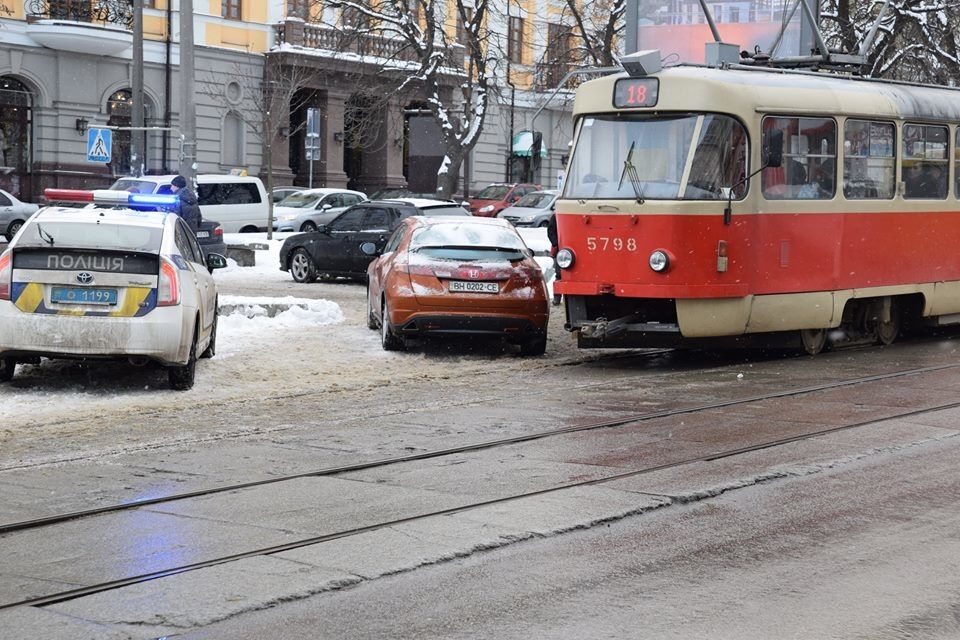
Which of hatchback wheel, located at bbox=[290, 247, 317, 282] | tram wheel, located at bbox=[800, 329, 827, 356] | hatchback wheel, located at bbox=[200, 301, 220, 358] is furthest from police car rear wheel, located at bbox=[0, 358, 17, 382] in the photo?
hatchback wheel, located at bbox=[290, 247, 317, 282]

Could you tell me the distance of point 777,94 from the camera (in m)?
14.7

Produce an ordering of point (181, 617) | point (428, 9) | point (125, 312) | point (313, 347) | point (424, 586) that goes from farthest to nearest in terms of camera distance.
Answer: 1. point (428, 9)
2. point (313, 347)
3. point (125, 312)
4. point (424, 586)
5. point (181, 617)

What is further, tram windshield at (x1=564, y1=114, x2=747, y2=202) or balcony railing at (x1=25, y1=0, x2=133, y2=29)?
balcony railing at (x1=25, y1=0, x2=133, y2=29)

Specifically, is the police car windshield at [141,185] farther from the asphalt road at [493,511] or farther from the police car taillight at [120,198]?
the asphalt road at [493,511]

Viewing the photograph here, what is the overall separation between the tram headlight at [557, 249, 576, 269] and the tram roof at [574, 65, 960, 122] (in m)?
1.44

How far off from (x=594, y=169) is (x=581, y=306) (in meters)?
1.36

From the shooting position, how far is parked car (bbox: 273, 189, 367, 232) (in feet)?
133

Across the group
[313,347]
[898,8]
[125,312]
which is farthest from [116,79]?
[125,312]

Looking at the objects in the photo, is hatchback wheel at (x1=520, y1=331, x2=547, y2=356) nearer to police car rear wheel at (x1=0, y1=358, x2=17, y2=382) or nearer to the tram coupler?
the tram coupler

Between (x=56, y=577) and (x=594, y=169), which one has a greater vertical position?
(x=594, y=169)

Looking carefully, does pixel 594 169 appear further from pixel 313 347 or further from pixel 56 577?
pixel 56 577

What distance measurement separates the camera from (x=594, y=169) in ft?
47.7

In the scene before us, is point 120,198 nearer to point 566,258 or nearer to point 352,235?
point 566,258

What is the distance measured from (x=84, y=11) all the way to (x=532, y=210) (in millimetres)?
14347
